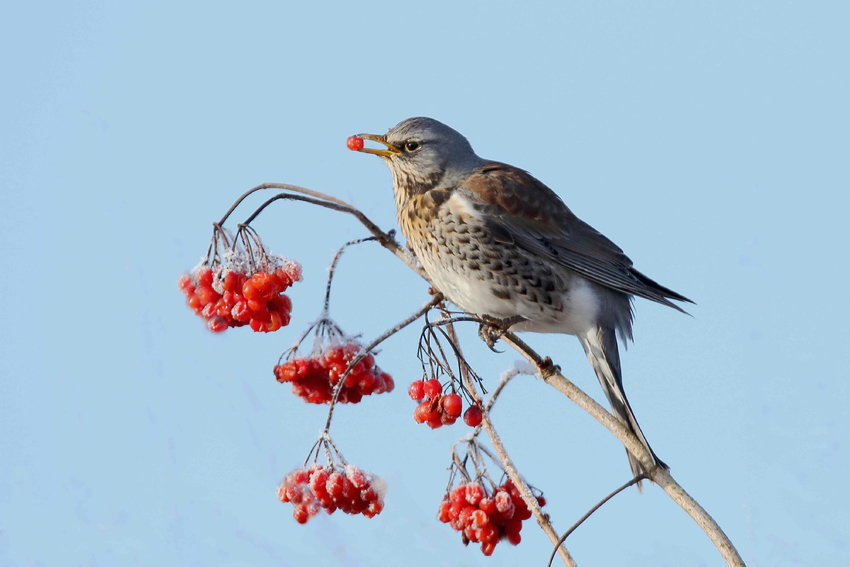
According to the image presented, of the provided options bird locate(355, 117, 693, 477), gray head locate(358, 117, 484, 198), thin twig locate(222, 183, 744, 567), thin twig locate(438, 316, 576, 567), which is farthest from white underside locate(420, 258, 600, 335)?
thin twig locate(438, 316, 576, 567)

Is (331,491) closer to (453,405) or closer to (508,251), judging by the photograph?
(453,405)

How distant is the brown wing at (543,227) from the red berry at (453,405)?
4.61 ft

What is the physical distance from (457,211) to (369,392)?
1.40m

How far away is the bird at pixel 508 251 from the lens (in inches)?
153

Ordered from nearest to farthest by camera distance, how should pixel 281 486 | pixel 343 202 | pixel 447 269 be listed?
pixel 281 486, pixel 343 202, pixel 447 269

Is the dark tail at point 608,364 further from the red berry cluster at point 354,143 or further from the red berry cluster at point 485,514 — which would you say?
the red berry cluster at point 354,143

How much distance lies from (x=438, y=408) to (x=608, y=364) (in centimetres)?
146

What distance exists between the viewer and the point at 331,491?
2.54 meters

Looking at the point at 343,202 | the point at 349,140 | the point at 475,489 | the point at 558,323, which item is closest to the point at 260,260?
the point at 343,202

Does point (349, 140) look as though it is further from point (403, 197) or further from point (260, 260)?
point (260, 260)

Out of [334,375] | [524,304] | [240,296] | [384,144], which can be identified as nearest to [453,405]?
[334,375]

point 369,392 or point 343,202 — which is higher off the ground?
point 343,202

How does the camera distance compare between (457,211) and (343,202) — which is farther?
(457,211)

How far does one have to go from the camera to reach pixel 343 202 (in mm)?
2816
